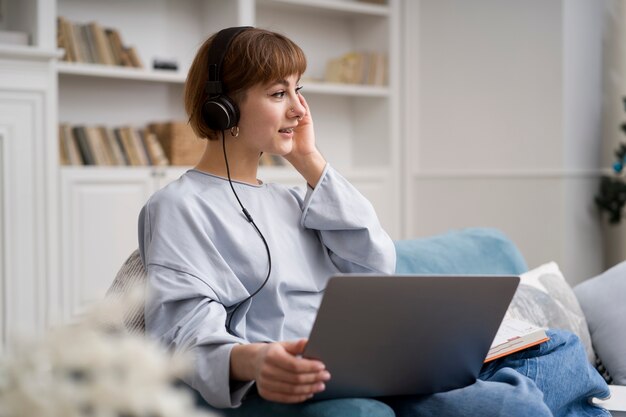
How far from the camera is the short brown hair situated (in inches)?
62.2

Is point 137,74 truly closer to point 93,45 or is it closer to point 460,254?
point 93,45

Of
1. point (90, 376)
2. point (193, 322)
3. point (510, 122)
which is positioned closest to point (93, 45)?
point (510, 122)

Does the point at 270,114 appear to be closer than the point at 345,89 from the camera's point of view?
Yes

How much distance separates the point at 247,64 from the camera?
1.59 meters

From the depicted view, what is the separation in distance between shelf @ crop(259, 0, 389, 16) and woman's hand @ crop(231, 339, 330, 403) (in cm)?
348

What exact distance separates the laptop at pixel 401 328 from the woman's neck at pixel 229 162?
1.72 ft

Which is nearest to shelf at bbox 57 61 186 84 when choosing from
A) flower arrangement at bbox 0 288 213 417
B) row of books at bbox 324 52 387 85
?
row of books at bbox 324 52 387 85

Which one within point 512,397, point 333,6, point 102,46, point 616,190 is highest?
point 333,6

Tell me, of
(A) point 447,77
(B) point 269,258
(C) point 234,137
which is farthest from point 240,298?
(A) point 447,77

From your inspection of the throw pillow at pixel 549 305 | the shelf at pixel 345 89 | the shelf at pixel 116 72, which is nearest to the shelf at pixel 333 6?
the shelf at pixel 345 89

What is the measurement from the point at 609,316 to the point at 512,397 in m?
0.92

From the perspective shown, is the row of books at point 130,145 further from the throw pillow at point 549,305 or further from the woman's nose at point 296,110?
the woman's nose at point 296,110

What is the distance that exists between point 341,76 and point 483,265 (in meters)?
2.76

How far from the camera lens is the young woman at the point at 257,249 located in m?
1.39
